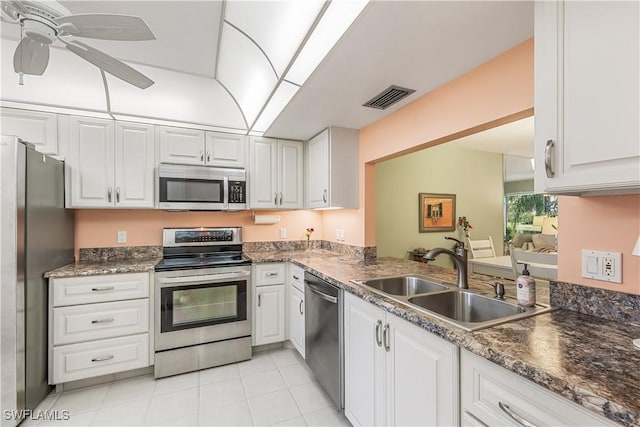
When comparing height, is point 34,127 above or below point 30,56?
below

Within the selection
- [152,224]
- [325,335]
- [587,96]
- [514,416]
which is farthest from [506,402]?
[152,224]

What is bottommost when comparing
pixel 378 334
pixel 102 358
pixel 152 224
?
pixel 102 358

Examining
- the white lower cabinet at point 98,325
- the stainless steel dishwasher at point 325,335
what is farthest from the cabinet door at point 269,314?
the white lower cabinet at point 98,325

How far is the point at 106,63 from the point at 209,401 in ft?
7.51

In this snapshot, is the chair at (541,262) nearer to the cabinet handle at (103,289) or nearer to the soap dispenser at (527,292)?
the soap dispenser at (527,292)

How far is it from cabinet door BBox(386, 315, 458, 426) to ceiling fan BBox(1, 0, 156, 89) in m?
1.87

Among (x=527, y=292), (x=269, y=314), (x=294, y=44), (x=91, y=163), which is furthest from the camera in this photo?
(x=269, y=314)

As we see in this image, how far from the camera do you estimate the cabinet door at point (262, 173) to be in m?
3.09

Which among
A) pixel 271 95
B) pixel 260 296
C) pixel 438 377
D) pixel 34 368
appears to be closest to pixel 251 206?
pixel 260 296

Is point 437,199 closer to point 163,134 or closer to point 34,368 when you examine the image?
point 163,134

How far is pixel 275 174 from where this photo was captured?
10.5ft

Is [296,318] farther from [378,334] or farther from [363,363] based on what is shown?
[378,334]

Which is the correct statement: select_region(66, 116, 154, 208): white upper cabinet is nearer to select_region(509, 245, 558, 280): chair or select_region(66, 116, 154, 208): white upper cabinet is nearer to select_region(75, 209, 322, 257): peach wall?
select_region(75, 209, 322, 257): peach wall

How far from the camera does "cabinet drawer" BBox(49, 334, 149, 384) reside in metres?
2.14
